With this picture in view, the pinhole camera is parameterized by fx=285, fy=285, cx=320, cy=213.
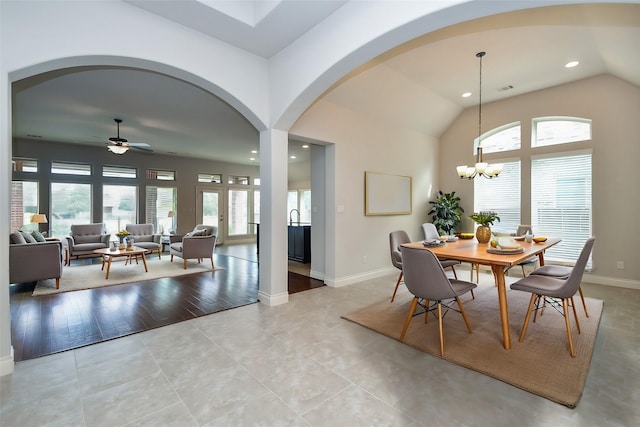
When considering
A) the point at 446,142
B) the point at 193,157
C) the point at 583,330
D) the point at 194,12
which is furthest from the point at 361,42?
the point at 193,157

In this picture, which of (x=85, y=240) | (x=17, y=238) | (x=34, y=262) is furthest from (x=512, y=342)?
(x=85, y=240)

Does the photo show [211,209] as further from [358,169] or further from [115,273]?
[358,169]

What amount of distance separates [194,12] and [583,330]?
4.93 m

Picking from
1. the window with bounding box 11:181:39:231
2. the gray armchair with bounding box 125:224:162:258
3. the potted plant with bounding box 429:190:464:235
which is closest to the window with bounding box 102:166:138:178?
the window with bounding box 11:181:39:231

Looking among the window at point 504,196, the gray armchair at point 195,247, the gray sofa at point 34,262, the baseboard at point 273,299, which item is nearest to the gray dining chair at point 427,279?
the baseboard at point 273,299

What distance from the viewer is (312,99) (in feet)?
11.0

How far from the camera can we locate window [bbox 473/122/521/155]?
219 inches

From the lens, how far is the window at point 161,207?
8.86 metres

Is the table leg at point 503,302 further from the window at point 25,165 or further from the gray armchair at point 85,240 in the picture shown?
the window at point 25,165

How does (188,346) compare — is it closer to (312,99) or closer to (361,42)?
(312,99)

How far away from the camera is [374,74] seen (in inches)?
164

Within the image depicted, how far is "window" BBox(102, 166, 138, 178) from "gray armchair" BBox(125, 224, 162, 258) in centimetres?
164

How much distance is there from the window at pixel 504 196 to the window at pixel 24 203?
10.4 m

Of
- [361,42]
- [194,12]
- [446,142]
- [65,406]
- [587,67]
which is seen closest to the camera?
[65,406]
